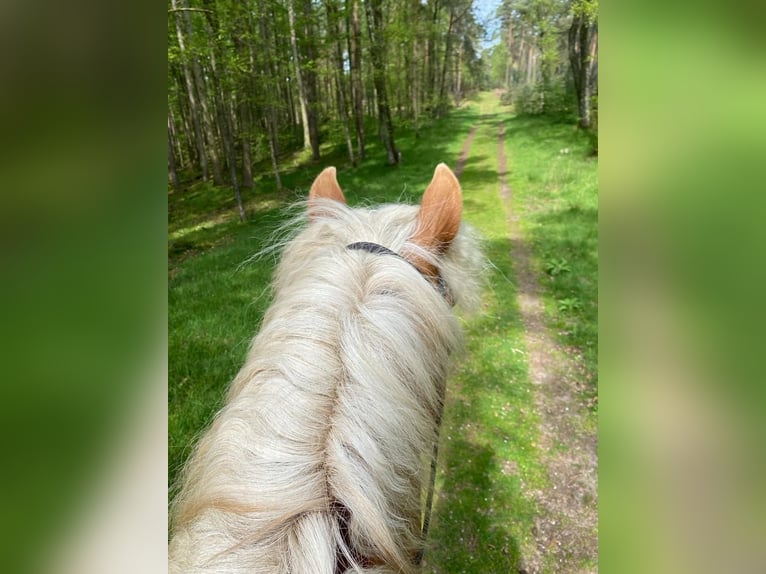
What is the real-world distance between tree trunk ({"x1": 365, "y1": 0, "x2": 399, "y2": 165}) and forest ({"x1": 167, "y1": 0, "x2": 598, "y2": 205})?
33 millimetres

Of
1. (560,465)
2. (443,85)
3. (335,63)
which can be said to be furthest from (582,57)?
(560,465)

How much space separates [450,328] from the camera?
1.45 meters

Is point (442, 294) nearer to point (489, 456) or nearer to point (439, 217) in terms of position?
point (439, 217)

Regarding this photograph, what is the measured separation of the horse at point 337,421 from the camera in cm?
89

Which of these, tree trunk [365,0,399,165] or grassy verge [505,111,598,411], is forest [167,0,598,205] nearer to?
tree trunk [365,0,399,165]

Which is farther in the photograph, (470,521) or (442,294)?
(470,521)

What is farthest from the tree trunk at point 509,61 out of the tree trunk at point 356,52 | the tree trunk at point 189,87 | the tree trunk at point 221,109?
the tree trunk at point 189,87

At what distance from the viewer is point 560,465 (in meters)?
3.49

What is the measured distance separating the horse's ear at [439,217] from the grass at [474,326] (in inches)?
21.1

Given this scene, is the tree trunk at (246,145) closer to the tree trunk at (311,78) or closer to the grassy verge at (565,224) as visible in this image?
the tree trunk at (311,78)

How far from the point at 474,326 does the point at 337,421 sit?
441 centimetres
